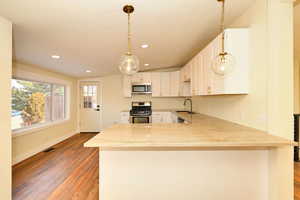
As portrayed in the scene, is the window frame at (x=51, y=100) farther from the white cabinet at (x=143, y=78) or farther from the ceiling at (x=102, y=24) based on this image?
the white cabinet at (x=143, y=78)

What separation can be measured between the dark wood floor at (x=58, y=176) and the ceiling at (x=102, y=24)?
2104 mm

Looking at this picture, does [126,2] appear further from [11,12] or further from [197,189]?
[197,189]

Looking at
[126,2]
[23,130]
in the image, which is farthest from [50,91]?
[126,2]

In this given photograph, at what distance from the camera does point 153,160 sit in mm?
1641

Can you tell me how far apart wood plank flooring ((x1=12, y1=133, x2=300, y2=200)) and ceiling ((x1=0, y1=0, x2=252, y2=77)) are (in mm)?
2102

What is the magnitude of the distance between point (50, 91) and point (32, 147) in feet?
5.15

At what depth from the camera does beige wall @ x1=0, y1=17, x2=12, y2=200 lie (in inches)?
64.5

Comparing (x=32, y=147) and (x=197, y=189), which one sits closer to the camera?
(x=197, y=189)

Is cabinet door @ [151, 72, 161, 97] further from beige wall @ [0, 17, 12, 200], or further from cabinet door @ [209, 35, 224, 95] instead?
beige wall @ [0, 17, 12, 200]

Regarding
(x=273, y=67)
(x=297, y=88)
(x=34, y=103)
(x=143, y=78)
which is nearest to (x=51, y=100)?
(x=34, y=103)

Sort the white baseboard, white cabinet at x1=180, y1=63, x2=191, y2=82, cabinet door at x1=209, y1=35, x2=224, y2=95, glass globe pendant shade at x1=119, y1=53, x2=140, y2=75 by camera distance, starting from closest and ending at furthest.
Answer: glass globe pendant shade at x1=119, y1=53, x2=140, y2=75
cabinet door at x1=209, y1=35, x2=224, y2=95
the white baseboard
white cabinet at x1=180, y1=63, x2=191, y2=82

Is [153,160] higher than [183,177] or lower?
higher

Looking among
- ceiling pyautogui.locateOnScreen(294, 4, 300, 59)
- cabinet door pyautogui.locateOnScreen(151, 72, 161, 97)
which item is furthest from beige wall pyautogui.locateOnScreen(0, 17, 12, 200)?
cabinet door pyautogui.locateOnScreen(151, 72, 161, 97)

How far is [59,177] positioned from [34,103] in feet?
6.77
